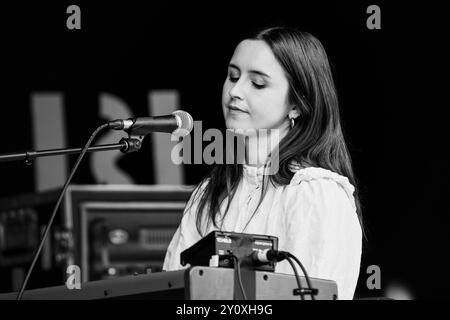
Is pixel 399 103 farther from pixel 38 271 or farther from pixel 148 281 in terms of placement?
pixel 148 281

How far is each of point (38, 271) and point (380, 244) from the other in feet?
5.69

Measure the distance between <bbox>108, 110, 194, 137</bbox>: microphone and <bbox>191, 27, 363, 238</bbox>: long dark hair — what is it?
0.38 metres

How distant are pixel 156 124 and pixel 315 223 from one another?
48 cm

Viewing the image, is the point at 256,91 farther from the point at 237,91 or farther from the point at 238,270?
the point at 238,270

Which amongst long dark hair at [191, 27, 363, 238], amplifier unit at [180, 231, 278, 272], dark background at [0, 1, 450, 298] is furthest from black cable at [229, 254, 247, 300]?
dark background at [0, 1, 450, 298]

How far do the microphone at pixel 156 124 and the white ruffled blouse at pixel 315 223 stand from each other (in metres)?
0.36

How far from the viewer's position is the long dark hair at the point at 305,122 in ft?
10.3

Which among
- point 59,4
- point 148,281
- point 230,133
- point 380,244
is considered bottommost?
point 380,244

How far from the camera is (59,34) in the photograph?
242 inches

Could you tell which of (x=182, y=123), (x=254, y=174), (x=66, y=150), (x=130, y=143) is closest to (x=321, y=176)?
(x=254, y=174)

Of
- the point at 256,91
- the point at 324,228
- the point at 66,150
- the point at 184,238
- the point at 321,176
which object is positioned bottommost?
the point at 184,238

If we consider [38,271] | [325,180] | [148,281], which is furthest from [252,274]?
[38,271]

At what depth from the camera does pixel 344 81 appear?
547cm

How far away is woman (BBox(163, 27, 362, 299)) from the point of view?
9.62ft
